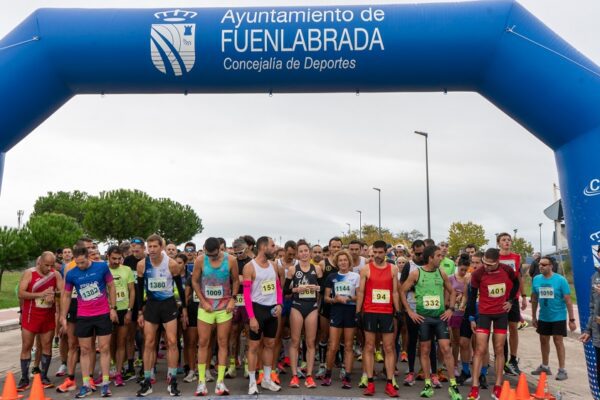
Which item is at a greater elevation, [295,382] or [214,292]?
[214,292]

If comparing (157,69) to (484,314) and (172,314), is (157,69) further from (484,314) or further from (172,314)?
(484,314)

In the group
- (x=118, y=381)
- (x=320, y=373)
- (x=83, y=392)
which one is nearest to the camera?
(x=83, y=392)

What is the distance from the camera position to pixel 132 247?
26.3ft

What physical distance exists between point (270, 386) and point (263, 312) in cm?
98

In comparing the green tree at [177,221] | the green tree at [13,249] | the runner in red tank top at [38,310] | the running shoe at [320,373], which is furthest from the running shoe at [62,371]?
the green tree at [177,221]

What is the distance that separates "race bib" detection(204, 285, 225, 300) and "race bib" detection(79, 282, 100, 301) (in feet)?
4.83

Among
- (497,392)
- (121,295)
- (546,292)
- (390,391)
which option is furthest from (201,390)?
(546,292)

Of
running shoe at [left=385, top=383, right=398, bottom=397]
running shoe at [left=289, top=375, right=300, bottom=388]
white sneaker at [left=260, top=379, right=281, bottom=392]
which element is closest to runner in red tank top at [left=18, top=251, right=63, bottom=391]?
white sneaker at [left=260, top=379, right=281, bottom=392]

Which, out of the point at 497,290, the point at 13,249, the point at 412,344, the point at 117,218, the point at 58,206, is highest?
the point at 58,206

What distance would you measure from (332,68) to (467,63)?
172 centimetres

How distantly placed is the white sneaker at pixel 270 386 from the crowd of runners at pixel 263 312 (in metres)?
0.02

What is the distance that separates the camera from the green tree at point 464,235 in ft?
167

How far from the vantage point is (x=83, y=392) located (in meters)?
6.93

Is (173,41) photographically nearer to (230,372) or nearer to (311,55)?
(311,55)
